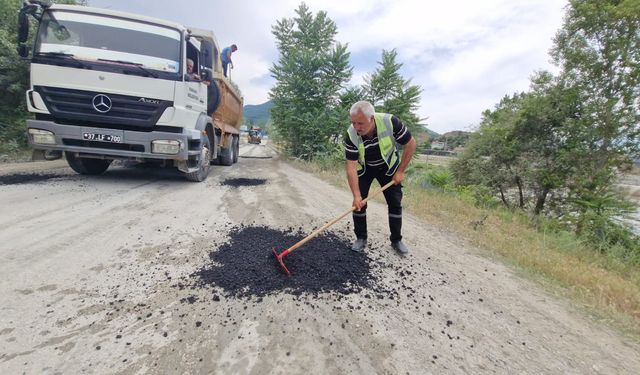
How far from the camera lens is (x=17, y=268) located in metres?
2.39

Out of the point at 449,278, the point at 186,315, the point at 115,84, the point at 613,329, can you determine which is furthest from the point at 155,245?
the point at 613,329

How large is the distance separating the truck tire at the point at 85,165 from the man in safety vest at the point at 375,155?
5.85m

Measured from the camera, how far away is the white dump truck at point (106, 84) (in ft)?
15.4

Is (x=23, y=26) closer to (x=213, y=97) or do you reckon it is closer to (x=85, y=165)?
(x=85, y=165)

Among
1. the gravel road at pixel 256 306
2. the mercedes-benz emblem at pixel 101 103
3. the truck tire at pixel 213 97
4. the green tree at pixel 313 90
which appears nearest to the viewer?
the gravel road at pixel 256 306

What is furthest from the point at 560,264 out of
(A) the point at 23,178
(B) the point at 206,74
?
(A) the point at 23,178

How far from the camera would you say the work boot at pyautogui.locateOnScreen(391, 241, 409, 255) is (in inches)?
131

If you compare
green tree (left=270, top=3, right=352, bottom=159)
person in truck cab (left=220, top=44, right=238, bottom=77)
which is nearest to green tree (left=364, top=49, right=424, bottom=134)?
green tree (left=270, top=3, right=352, bottom=159)

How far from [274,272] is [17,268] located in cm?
209

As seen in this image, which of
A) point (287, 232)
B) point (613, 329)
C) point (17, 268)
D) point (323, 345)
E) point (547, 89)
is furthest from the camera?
point (547, 89)

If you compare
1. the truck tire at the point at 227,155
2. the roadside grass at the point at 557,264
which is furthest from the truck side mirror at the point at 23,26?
the roadside grass at the point at 557,264

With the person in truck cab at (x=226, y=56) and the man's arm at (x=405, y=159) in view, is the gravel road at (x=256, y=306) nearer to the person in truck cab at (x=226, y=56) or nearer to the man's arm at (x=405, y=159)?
the man's arm at (x=405, y=159)

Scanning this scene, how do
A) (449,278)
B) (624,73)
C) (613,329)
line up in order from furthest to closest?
1. (624,73)
2. (449,278)
3. (613,329)

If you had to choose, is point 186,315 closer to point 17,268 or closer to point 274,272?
point 274,272
